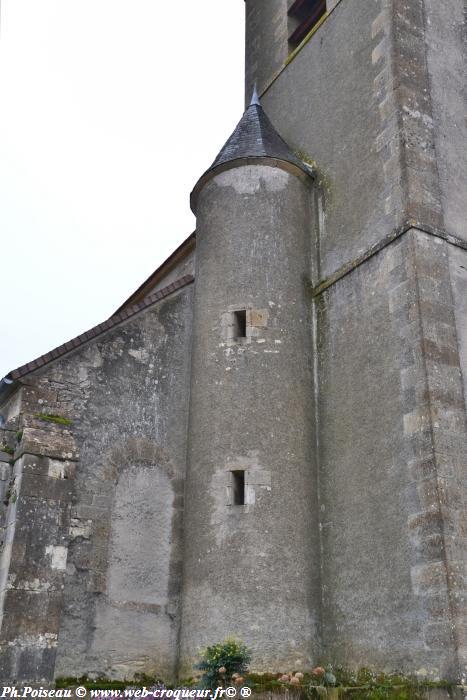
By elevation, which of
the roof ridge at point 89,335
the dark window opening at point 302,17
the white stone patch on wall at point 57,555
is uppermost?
the dark window opening at point 302,17

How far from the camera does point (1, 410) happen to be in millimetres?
9445

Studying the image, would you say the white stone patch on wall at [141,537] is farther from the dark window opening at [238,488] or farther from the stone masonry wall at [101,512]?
the dark window opening at [238,488]

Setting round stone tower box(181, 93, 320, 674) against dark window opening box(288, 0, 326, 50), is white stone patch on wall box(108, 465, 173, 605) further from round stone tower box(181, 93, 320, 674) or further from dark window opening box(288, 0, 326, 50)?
dark window opening box(288, 0, 326, 50)

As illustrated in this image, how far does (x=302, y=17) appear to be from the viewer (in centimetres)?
1373

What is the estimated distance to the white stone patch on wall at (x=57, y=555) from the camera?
26.8 feet

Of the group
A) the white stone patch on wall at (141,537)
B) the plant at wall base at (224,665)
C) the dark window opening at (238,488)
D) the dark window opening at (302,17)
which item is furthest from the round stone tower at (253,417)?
the dark window opening at (302,17)

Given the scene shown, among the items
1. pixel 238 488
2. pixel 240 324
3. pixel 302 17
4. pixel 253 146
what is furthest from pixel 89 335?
pixel 302 17

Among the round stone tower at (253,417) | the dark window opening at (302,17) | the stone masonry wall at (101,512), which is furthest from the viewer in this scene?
the dark window opening at (302,17)

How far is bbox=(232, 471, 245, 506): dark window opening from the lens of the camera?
8.99 m

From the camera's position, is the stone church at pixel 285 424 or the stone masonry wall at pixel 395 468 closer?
the stone masonry wall at pixel 395 468

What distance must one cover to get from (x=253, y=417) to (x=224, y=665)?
2863 millimetres

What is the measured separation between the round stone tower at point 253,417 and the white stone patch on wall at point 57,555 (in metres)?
1.51

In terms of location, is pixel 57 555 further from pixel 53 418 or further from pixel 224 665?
pixel 224 665

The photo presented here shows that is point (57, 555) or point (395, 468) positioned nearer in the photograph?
point (395, 468)
